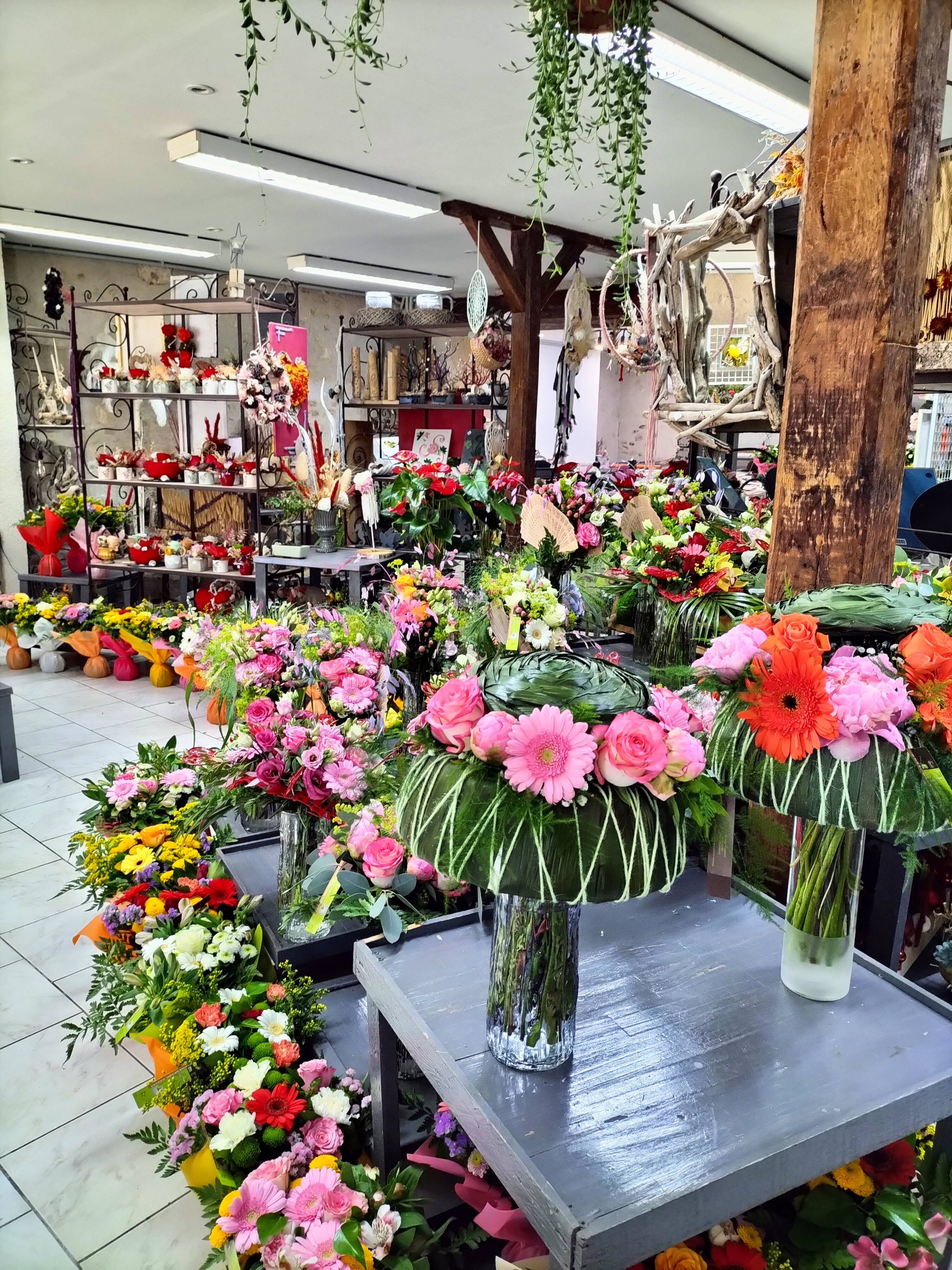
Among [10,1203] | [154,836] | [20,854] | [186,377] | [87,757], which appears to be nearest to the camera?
[10,1203]

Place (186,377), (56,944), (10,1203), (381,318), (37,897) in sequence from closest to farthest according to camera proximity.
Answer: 1. (10,1203)
2. (56,944)
3. (37,897)
4. (186,377)
5. (381,318)

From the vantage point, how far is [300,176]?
4.96 meters

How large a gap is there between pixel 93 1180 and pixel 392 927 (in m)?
1.18

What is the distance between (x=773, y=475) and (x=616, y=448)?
908 centimetres

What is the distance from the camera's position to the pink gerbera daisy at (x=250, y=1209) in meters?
1.41

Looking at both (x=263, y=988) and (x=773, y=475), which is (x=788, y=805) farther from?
(x=773, y=475)

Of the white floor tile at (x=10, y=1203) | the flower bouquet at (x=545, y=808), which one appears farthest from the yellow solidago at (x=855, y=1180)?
the white floor tile at (x=10, y=1203)

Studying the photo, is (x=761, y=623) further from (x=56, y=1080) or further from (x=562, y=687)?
(x=56, y=1080)

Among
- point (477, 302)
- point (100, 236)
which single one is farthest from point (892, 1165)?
point (100, 236)

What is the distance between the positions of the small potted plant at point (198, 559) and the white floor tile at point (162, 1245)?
4.59 metres

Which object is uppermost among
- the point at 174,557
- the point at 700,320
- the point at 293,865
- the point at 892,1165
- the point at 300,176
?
the point at 300,176

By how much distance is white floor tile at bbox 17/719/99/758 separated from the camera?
458cm

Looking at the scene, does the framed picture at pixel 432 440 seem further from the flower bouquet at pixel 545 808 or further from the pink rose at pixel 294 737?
the flower bouquet at pixel 545 808

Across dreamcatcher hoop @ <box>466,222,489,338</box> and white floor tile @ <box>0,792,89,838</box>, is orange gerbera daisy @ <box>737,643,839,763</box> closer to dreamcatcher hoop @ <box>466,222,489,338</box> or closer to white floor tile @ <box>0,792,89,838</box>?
white floor tile @ <box>0,792,89,838</box>
